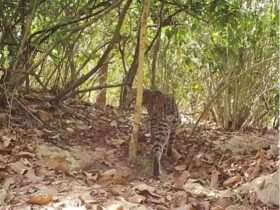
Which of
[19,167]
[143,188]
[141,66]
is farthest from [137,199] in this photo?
[141,66]

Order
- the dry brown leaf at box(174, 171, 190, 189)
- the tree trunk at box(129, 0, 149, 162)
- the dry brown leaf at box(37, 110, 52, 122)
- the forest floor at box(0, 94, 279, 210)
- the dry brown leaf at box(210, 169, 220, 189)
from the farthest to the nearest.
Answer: the dry brown leaf at box(37, 110, 52, 122) < the tree trunk at box(129, 0, 149, 162) < the dry brown leaf at box(210, 169, 220, 189) < the dry brown leaf at box(174, 171, 190, 189) < the forest floor at box(0, 94, 279, 210)

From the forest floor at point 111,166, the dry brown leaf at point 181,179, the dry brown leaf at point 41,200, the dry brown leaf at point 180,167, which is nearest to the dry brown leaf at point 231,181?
the forest floor at point 111,166

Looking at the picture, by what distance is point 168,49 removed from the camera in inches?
292

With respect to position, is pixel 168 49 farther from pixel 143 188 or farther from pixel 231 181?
pixel 143 188

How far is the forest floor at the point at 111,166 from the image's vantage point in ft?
10.1

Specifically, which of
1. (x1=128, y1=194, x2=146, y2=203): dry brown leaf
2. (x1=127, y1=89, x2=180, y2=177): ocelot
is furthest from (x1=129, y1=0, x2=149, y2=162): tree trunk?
(x1=128, y1=194, x2=146, y2=203): dry brown leaf

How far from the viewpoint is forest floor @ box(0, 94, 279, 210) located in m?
3.09

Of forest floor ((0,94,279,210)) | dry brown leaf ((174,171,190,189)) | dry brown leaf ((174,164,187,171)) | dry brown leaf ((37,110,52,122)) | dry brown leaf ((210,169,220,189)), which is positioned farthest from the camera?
dry brown leaf ((37,110,52,122))

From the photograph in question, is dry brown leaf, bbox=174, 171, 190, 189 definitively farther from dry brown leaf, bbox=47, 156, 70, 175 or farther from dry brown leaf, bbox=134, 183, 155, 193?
dry brown leaf, bbox=47, 156, 70, 175

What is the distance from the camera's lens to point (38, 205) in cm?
297

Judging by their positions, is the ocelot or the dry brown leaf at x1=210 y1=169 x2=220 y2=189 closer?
the dry brown leaf at x1=210 y1=169 x2=220 y2=189

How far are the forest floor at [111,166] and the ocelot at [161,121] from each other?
0.13 meters

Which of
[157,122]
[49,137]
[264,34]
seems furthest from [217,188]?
[264,34]

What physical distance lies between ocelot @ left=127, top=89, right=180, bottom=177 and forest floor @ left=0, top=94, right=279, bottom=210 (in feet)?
0.42
